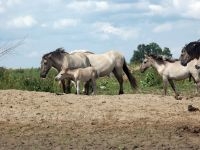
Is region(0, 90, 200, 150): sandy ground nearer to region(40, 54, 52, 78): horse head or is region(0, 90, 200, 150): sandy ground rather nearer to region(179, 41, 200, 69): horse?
region(179, 41, 200, 69): horse

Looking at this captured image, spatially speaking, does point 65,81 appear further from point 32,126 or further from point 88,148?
point 88,148

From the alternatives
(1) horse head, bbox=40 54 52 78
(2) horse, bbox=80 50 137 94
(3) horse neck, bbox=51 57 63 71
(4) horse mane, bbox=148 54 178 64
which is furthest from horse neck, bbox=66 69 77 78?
(4) horse mane, bbox=148 54 178 64

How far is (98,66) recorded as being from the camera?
60.5 ft

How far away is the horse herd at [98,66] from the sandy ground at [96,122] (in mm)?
2295

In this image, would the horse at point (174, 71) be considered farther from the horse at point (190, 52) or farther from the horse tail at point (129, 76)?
the horse at point (190, 52)

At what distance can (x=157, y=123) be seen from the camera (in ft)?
39.7

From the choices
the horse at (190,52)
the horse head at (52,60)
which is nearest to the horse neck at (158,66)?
the horse at (190,52)

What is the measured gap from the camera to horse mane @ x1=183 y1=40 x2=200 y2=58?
15848 millimetres

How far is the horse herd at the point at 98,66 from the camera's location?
16781 millimetres

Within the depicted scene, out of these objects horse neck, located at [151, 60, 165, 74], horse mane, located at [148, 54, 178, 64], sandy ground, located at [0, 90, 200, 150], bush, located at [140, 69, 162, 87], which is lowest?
sandy ground, located at [0, 90, 200, 150]

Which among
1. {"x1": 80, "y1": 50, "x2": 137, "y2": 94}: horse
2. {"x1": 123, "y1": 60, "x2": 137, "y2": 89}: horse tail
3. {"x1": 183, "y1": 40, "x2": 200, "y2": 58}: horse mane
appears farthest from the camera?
{"x1": 123, "y1": 60, "x2": 137, "y2": 89}: horse tail

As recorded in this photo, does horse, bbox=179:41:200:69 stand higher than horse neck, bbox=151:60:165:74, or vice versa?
horse, bbox=179:41:200:69

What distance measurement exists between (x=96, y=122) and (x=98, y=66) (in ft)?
20.9

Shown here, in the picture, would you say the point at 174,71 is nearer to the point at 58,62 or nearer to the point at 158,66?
the point at 158,66
